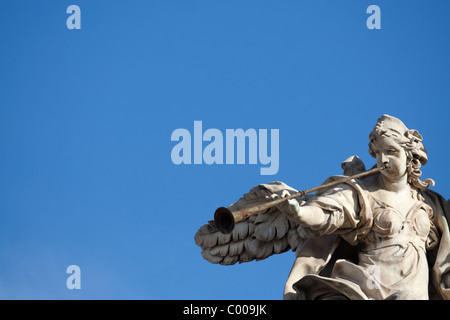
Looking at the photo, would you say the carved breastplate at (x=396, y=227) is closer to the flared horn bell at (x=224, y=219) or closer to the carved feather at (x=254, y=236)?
the carved feather at (x=254, y=236)

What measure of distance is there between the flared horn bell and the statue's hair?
2.88 m

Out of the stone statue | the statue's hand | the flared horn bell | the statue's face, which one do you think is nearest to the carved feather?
the stone statue

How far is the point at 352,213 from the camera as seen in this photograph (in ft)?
64.2

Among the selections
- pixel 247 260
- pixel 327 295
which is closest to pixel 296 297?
pixel 327 295

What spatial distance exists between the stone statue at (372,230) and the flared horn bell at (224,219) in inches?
43.7

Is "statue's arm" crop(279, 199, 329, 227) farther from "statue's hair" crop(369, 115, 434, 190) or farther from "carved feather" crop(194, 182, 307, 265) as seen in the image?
"statue's hair" crop(369, 115, 434, 190)

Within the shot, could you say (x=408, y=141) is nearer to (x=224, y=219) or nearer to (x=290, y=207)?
(x=290, y=207)

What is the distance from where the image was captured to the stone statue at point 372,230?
19.2 metres

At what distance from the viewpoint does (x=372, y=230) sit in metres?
19.7

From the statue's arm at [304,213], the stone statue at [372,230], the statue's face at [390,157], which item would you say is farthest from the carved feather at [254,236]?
the statue's face at [390,157]

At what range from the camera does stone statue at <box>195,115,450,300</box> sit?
19.2 meters

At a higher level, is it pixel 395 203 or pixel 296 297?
pixel 395 203
